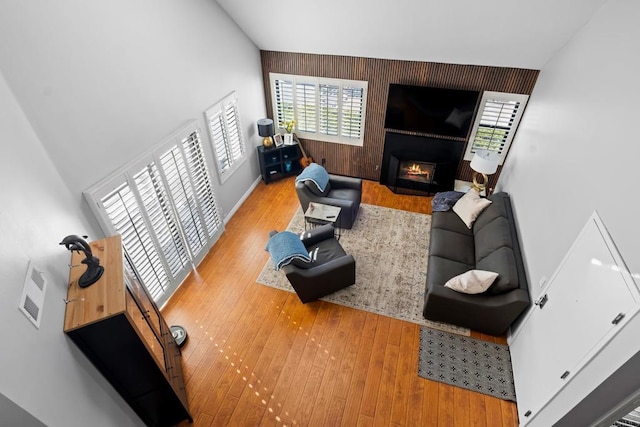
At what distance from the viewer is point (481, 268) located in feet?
12.6

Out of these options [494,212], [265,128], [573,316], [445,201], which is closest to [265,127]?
[265,128]

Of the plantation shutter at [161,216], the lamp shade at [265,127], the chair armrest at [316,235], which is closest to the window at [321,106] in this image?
the lamp shade at [265,127]

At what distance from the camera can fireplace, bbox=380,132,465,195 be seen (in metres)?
5.80

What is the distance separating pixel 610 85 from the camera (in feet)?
9.31

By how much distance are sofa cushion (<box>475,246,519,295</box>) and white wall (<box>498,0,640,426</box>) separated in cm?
18

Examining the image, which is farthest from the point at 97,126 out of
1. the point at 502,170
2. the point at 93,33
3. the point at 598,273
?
the point at 502,170

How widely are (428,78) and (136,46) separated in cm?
407

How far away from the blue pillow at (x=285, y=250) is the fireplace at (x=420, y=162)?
2924 mm

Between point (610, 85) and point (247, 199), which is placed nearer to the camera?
point (610, 85)

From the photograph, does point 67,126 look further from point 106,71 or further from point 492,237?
point 492,237

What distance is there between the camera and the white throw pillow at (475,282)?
3402mm

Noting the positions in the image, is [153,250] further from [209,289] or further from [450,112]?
[450,112]

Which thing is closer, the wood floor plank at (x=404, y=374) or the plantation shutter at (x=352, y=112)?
the wood floor plank at (x=404, y=374)

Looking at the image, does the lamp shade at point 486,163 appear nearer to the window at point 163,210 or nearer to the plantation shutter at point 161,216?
the window at point 163,210
